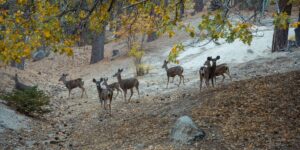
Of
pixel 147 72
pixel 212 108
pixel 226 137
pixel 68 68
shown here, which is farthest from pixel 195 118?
pixel 68 68

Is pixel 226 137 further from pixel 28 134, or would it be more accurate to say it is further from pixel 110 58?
pixel 110 58

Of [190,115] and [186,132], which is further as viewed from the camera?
[190,115]

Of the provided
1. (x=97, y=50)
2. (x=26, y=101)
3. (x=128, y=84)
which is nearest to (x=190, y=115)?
(x=26, y=101)

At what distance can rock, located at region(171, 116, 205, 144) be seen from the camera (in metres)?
8.58

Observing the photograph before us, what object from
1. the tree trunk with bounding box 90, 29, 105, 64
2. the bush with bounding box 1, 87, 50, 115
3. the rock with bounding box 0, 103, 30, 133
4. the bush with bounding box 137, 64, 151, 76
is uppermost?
the tree trunk with bounding box 90, 29, 105, 64

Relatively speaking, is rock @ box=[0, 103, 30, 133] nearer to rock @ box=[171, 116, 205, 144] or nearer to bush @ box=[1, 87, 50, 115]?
bush @ box=[1, 87, 50, 115]

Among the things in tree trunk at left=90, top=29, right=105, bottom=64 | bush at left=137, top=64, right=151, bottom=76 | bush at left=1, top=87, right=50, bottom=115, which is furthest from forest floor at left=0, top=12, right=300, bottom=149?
tree trunk at left=90, top=29, right=105, bottom=64

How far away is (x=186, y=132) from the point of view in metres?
8.67

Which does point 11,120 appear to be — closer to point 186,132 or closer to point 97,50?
point 186,132

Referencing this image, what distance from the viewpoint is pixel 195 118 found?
9.93 m

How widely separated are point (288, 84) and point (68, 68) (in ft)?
73.3

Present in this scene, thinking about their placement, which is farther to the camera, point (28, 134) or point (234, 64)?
point (234, 64)

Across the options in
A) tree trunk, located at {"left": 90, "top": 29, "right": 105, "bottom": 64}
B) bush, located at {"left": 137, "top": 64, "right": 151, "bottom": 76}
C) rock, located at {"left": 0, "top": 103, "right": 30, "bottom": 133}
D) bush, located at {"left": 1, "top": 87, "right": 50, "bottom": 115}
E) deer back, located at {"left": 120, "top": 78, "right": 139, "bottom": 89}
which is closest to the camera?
rock, located at {"left": 0, "top": 103, "right": 30, "bottom": 133}

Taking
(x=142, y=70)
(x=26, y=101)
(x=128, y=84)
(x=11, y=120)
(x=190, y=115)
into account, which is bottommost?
(x=11, y=120)
